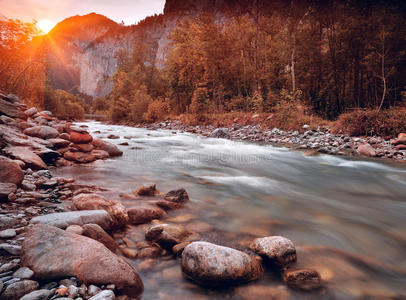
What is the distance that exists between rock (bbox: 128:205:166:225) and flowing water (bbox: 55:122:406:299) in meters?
0.17

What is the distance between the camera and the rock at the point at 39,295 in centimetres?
140

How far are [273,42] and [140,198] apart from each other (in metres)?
24.6

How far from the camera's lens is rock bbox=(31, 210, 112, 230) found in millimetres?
2410

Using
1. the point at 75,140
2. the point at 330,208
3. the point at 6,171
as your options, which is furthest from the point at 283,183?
the point at 75,140

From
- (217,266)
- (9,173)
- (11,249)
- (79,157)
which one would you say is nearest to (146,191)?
(9,173)

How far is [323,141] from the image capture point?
34.3ft

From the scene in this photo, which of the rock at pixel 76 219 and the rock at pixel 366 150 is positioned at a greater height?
the rock at pixel 366 150

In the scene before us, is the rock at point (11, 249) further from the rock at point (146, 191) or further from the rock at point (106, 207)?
the rock at point (146, 191)

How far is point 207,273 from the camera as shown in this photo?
1.96m

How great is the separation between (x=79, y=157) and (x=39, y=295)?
5963mm

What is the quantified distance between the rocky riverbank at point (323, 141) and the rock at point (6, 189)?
350 inches

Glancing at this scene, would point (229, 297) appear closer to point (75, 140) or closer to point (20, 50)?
point (75, 140)

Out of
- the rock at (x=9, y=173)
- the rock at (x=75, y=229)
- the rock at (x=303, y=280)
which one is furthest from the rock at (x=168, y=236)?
the rock at (x=9, y=173)

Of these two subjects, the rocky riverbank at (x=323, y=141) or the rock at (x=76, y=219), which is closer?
the rock at (x=76, y=219)
